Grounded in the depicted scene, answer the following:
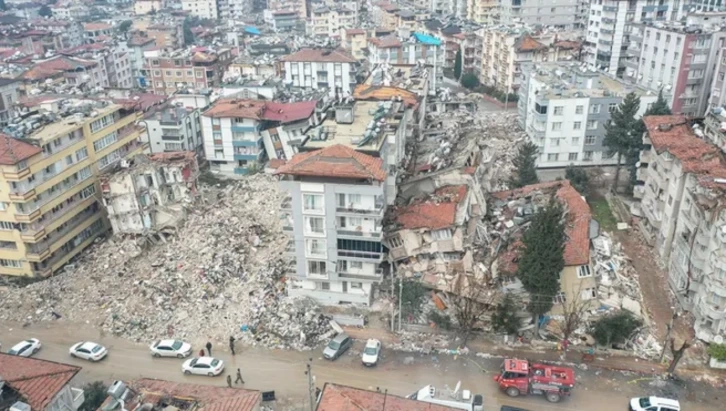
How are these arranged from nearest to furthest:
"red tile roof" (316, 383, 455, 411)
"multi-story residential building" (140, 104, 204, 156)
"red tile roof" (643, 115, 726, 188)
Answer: "red tile roof" (316, 383, 455, 411) < "red tile roof" (643, 115, 726, 188) < "multi-story residential building" (140, 104, 204, 156)

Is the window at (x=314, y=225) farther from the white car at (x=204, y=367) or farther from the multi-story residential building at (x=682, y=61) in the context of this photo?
the multi-story residential building at (x=682, y=61)

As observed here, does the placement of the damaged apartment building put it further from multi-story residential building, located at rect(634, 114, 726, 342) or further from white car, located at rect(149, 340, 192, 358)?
multi-story residential building, located at rect(634, 114, 726, 342)

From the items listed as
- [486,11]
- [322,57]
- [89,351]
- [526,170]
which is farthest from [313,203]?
[486,11]

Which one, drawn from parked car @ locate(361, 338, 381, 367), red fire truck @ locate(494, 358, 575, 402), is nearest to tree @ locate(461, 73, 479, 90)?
parked car @ locate(361, 338, 381, 367)

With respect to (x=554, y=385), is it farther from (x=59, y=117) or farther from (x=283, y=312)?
(x=59, y=117)

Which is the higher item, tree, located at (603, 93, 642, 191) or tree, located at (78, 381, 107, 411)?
tree, located at (603, 93, 642, 191)

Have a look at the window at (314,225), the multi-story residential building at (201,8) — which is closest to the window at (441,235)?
the window at (314,225)

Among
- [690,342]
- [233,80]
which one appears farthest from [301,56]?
[690,342]

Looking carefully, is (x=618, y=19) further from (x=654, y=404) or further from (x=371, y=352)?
(x=371, y=352)

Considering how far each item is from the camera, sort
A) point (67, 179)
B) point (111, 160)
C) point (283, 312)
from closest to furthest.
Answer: point (283, 312) → point (67, 179) → point (111, 160)
